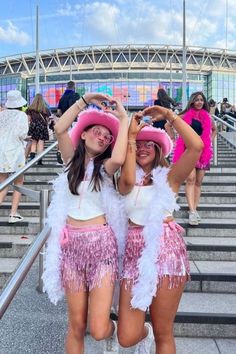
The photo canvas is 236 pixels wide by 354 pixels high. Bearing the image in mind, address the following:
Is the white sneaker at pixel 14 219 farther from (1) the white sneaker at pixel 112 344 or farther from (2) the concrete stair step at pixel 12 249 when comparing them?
(1) the white sneaker at pixel 112 344

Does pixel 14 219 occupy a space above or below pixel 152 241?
below

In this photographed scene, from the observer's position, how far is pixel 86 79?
78.5 metres

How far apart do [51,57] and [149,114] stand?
94.4m

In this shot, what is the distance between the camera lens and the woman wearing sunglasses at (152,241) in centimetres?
241

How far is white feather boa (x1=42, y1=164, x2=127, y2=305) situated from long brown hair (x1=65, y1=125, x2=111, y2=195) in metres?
0.03

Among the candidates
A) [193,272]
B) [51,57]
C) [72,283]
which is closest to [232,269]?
[193,272]

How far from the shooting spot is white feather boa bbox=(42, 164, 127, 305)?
2.54 m

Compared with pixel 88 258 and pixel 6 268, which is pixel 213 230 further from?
pixel 88 258

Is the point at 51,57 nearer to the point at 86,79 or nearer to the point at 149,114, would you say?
the point at 86,79

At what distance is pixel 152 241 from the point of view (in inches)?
95.0

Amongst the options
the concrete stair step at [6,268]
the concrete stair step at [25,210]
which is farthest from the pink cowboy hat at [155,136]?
the concrete stair step at [25,210]

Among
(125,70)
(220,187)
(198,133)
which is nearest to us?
(198,133)

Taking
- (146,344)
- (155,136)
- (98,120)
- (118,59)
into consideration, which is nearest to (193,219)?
(146,344)

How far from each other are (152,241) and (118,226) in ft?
0.85
